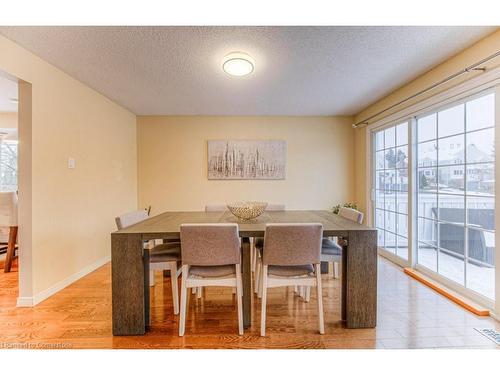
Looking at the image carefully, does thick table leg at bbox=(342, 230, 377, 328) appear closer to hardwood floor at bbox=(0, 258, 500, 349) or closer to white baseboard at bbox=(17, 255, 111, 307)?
hardwood floor at bbox=(0, 258, 500, 349)

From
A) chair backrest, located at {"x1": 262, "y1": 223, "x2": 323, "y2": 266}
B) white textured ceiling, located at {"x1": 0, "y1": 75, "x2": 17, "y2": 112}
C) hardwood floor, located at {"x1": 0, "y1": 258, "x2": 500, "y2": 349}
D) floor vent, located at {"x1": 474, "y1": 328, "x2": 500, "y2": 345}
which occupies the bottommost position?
hardwood floor, located at {"x1": 0, "y1": 258, "x2": 500, "y2": 349}

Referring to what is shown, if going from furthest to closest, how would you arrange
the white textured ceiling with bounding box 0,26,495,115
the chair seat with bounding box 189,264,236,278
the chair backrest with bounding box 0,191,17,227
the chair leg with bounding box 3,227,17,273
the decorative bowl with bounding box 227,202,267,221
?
1. the chair leg with bounding box 3,227,17,273
2. the chair backrest with bounding box 0,191,17,227
3. the decorative bowl with bounding box 227,202,267,221
4. the white textured ceiling with bounding box 0,26,495,115
5. the chair seat with bounding box 189,264,236,278

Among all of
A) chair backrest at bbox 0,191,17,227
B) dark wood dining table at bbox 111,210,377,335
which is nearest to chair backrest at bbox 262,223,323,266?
dark wood dining table at bbox 111,210,377,335

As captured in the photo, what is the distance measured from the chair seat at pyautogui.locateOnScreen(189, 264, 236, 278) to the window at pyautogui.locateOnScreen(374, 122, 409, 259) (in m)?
2.55

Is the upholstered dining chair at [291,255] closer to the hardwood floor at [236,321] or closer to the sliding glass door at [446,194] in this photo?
the hardwood floor at [236,321]

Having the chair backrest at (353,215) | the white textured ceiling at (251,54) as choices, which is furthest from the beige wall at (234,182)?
the chair backrest at (353,215)

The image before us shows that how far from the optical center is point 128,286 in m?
1.85

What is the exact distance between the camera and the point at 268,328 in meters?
1.94

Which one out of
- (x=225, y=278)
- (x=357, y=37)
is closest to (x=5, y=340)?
(x=225, y=278)

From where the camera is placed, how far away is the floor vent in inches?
68.9

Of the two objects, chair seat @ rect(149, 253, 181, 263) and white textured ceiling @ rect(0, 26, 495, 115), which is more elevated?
white textured ceiling @ rect(0, 26, 495, 115)

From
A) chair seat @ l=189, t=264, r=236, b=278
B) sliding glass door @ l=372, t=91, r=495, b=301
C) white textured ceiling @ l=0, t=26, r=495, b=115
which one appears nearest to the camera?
chair seat @ l=189, t=264, r=236, b=278

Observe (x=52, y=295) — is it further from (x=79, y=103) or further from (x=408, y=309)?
(x=408, y=309)

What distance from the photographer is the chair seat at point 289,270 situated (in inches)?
74.5
